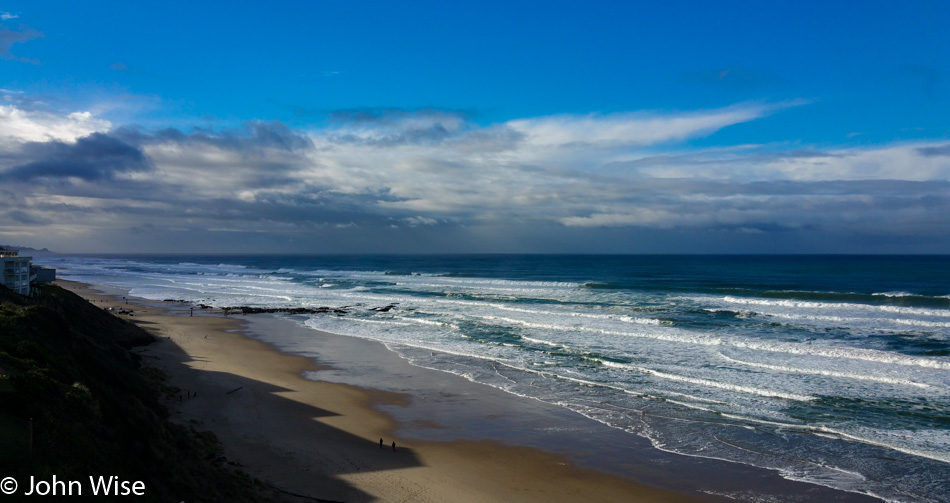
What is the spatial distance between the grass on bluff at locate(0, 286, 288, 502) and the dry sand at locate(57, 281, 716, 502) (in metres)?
1.22

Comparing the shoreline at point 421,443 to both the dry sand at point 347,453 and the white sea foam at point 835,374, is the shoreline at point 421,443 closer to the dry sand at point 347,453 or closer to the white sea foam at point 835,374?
the dry sand at point 347,453

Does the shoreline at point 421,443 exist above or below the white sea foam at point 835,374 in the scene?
below

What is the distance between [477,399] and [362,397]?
171 inches

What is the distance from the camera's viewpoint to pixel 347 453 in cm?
1455

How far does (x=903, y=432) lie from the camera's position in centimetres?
1548

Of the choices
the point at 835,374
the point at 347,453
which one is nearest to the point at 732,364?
the point at 835,374

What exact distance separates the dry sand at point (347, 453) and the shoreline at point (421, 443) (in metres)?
0.03

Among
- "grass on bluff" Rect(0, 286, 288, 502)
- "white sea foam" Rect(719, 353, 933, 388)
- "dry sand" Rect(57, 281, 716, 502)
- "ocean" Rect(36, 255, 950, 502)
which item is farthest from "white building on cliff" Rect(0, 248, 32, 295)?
"white sea foam" Rect(719, 353, 933, 388)

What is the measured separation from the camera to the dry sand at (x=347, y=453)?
1242 centimetres

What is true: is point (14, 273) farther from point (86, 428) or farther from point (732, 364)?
point (732, 364)

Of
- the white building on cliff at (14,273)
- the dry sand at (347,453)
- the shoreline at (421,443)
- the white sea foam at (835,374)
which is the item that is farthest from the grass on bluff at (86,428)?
the white sea foam at (835,374)

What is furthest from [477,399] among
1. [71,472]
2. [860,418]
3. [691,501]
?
[71,472]

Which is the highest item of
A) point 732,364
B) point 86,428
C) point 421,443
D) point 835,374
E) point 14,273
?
point 14,273

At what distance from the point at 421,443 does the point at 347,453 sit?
216cm
